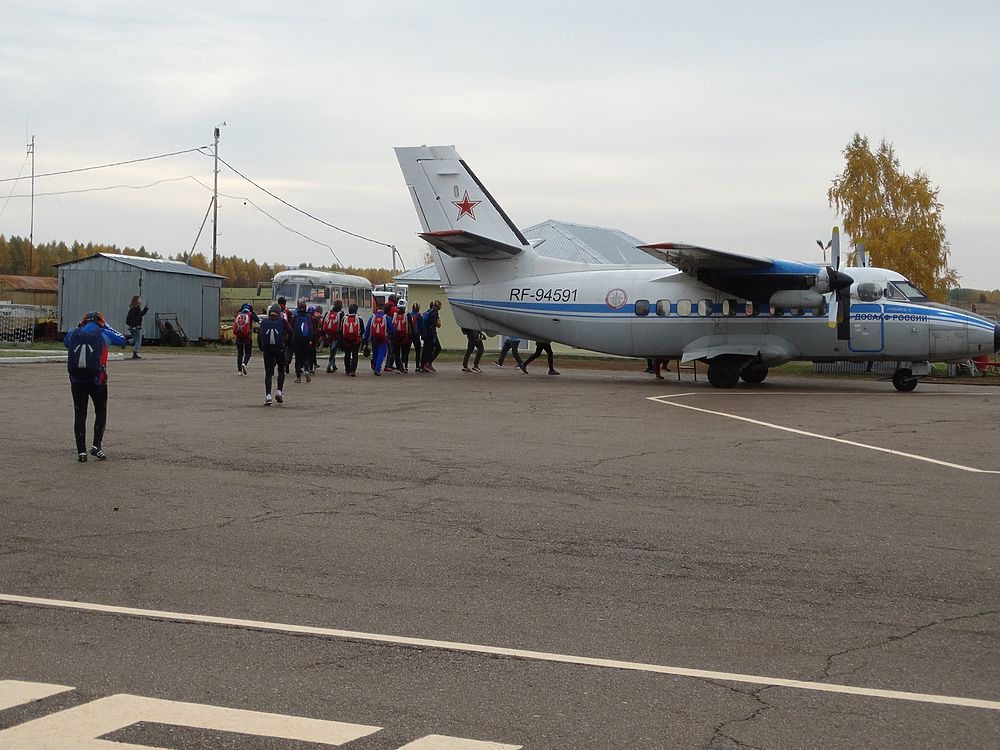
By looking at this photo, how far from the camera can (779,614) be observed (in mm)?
6305

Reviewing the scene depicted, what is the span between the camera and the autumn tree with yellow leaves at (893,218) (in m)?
45.6

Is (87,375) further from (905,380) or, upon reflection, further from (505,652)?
(905,380)

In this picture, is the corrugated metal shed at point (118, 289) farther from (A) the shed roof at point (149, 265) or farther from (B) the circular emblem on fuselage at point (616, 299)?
(B) the circular emblem on fuselage at point (616, 299)

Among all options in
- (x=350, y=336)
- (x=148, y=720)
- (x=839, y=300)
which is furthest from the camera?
(x=350, y=336)

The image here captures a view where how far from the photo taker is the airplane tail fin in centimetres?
2750

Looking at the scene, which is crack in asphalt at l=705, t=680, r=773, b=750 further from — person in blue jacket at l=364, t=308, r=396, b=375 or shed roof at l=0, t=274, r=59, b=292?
shed roof at l=0, t=274, r=59, b=292

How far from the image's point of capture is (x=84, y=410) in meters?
12.2

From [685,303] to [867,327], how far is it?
415 cm

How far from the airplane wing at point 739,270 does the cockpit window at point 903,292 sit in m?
1.89

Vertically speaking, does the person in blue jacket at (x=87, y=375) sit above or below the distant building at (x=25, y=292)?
below

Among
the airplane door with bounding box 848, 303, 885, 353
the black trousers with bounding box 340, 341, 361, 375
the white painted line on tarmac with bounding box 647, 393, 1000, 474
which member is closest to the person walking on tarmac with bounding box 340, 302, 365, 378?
the black trousers with bounding box 340, 341, 361, 375

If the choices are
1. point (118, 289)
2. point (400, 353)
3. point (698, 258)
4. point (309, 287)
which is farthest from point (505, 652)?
point (309, 287)

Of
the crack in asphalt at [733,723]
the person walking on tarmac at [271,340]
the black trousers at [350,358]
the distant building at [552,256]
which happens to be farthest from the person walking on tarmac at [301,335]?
the crack in asphalt at [733,723]

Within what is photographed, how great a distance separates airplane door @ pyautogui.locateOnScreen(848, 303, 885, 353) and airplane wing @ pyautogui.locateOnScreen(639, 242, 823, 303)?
127cm
